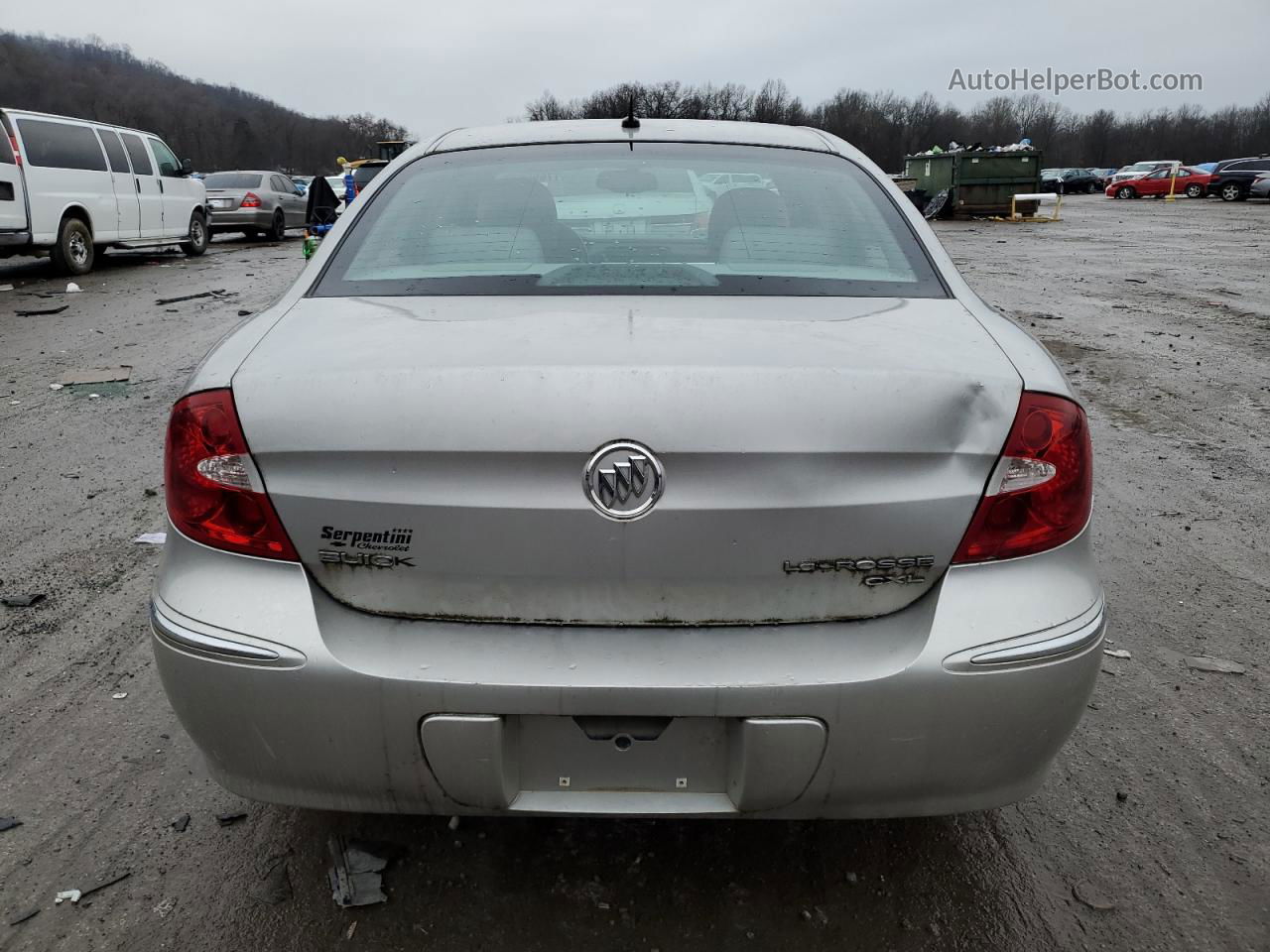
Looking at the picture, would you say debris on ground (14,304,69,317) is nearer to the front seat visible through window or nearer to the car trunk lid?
the front seat visible through window

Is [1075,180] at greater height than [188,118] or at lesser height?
lesser

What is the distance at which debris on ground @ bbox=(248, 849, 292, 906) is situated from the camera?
211 cm

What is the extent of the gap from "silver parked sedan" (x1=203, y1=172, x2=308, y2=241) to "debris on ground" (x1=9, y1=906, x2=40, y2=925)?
20574 millimetres

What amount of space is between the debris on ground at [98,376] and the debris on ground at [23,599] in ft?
13.3

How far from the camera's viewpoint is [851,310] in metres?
2.04

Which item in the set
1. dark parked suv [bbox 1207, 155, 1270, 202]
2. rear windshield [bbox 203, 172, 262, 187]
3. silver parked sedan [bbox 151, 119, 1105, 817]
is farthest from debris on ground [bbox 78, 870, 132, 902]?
dark parked suv [bbox 1207, 155, 1270, 202]

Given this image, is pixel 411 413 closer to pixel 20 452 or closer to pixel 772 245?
pixel 772 245

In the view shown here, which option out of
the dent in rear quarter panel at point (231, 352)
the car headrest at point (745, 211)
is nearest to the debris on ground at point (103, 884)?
the dent in rear quarter panel at point (231, 352)

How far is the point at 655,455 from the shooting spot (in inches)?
63.6

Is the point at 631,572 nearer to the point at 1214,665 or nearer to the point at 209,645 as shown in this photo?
the point at 209,645

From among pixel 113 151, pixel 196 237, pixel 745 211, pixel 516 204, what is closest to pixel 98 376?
pixel 516 204

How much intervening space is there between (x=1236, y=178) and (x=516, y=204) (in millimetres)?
44113

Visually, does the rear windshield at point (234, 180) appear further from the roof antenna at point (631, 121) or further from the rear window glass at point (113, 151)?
the roof antenna at point (631, 121)

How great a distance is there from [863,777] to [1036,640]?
39 cm
